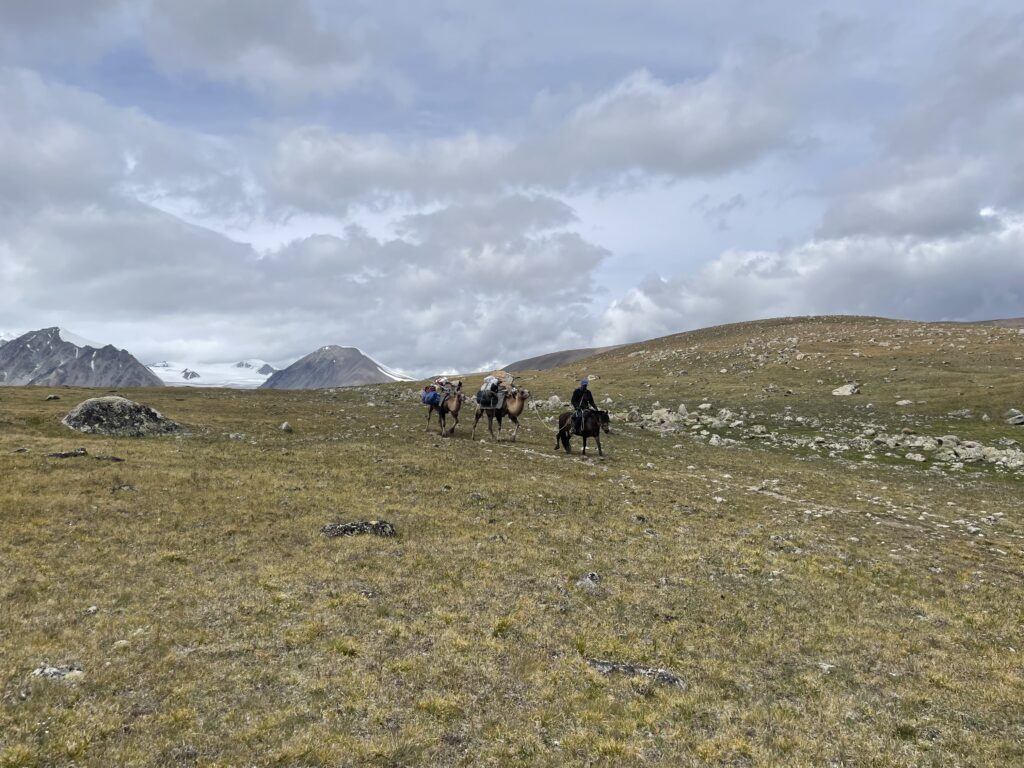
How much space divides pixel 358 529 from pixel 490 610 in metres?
6.28

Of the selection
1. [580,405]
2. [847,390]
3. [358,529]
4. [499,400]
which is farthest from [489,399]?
[847,390]

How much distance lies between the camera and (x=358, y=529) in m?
17.3

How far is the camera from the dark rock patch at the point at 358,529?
17094 millimetres

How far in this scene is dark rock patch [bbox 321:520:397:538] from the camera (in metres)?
17.1

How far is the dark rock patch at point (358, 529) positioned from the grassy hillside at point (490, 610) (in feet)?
1.61

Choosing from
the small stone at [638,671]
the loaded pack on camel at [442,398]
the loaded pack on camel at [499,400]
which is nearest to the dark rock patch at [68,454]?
the loaded pack on camel at [442,398]

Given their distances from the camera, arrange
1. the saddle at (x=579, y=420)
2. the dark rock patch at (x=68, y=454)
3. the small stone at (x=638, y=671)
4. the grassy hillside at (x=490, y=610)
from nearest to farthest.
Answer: the grassy hillside at (x=490, y=610) → the small stone at (x=638, y=671) → the dark rock patch at (x=68, y=454) → the saddle at (x=579, y=420)

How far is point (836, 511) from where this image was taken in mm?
22516

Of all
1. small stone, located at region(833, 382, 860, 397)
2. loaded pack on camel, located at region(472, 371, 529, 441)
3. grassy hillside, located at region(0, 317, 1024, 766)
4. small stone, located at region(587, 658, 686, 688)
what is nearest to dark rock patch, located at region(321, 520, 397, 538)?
grassy hillside, located at region(0, 317, 1024, 766)

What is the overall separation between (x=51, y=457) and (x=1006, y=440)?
51476mm

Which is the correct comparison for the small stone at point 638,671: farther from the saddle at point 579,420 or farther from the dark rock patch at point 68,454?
the dark rock patch at point 68,454

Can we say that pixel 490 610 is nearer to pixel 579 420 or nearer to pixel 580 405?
pixel 579 420

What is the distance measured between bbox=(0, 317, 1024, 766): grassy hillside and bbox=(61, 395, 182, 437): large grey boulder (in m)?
1.59

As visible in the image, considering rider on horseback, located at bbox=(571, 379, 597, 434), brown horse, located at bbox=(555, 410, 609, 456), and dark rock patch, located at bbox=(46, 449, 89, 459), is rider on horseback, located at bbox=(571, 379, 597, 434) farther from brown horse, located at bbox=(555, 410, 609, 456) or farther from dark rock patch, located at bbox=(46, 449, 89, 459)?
dark rock patch, located at bbox=(46, 449, 89, 459)
